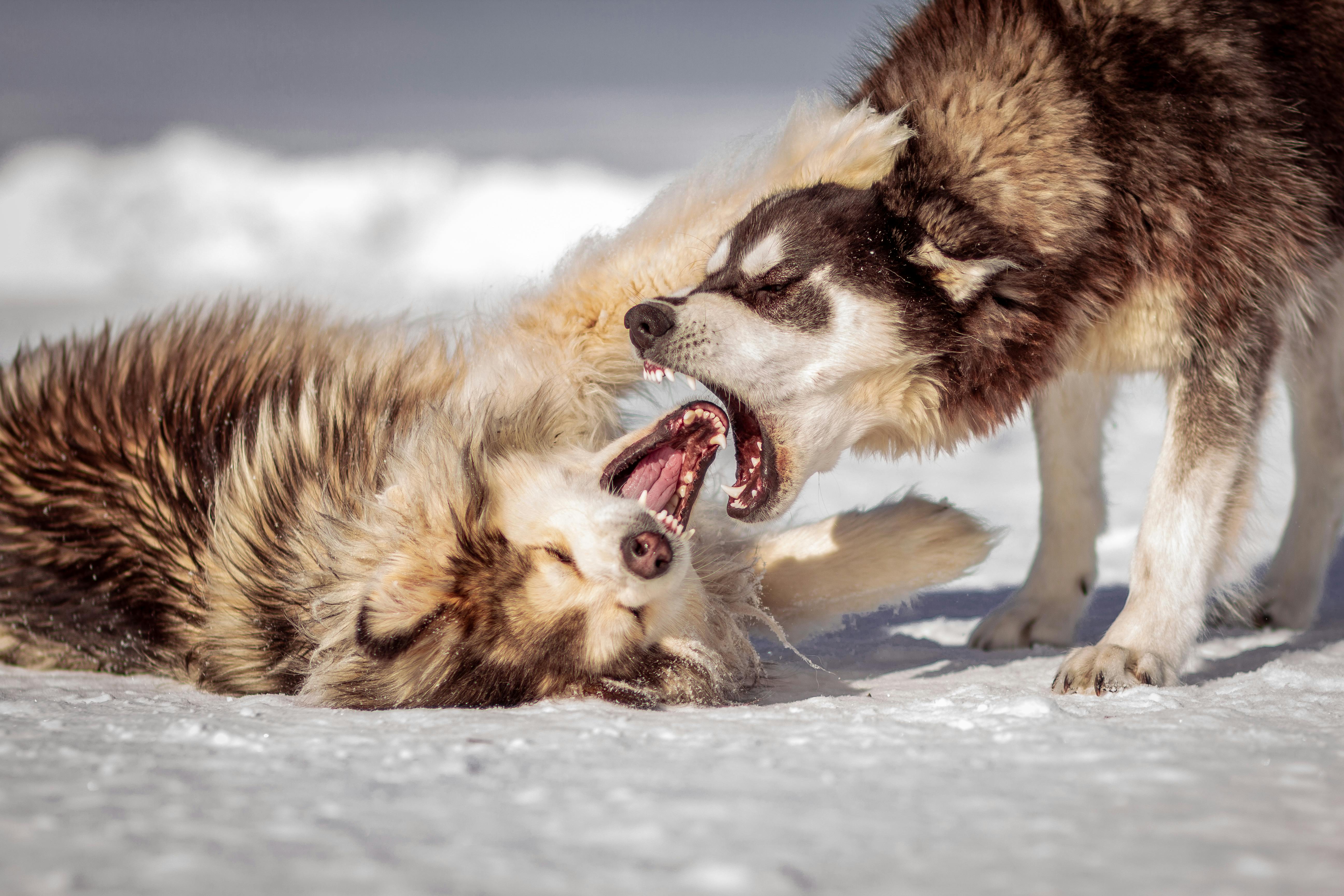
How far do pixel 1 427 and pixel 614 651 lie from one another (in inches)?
76.4

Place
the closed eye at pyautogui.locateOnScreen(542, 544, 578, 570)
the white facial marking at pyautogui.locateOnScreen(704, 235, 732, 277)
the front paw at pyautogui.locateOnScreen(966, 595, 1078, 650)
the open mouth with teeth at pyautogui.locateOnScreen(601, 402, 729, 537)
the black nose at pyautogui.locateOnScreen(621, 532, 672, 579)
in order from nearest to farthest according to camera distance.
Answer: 1. the black nose at pyautogui.locateOnScreen(621, 532, 672, 579)
2. the closed eye at pyautogui.locateOnScreen(542, 544, 578, 570)
3. the open mouth with teeth at pyautogui.locateOnScreen(601, 402, 729, 537)
4. the white facial marking at pyautogui.locateOnScreen(704, 235, 732, 277)
5. the front paw at pyautogui.locateOnScreen(966, 595, 1078, 650)

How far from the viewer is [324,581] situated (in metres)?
2.43

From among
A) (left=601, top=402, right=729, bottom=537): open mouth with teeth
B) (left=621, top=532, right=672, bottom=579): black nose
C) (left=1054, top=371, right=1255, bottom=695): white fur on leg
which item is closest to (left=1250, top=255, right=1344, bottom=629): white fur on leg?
(left=1054, top=371, right=1255, bottom=695): white fur on leg

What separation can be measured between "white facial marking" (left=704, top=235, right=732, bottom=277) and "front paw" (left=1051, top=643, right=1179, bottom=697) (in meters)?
1.23

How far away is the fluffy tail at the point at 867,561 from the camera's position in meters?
2.98

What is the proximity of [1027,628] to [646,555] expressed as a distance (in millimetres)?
1674

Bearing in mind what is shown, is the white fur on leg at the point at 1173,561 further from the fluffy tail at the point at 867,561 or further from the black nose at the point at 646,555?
the black nose at the point at 646,555

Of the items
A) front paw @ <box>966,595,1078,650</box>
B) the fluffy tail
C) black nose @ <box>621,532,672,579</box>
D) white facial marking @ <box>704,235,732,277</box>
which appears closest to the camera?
black nose @ <box>621,532,672,579</box>

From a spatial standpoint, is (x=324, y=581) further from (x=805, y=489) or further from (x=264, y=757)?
(x=805, y=489)

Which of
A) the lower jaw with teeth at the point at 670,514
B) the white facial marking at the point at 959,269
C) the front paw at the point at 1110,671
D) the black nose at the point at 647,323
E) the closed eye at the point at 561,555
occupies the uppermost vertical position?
the white facial marking at the point at 959,269

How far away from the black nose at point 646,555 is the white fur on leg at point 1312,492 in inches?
87.7

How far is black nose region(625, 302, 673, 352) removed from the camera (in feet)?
8.30

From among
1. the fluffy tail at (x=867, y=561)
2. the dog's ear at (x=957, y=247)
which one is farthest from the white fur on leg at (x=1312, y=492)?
the dog's ear at (x=957, y=247)

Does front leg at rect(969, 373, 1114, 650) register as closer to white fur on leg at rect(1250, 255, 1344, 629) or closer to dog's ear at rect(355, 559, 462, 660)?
white fur on leg at rect(1250, 255, 1344, 629)
